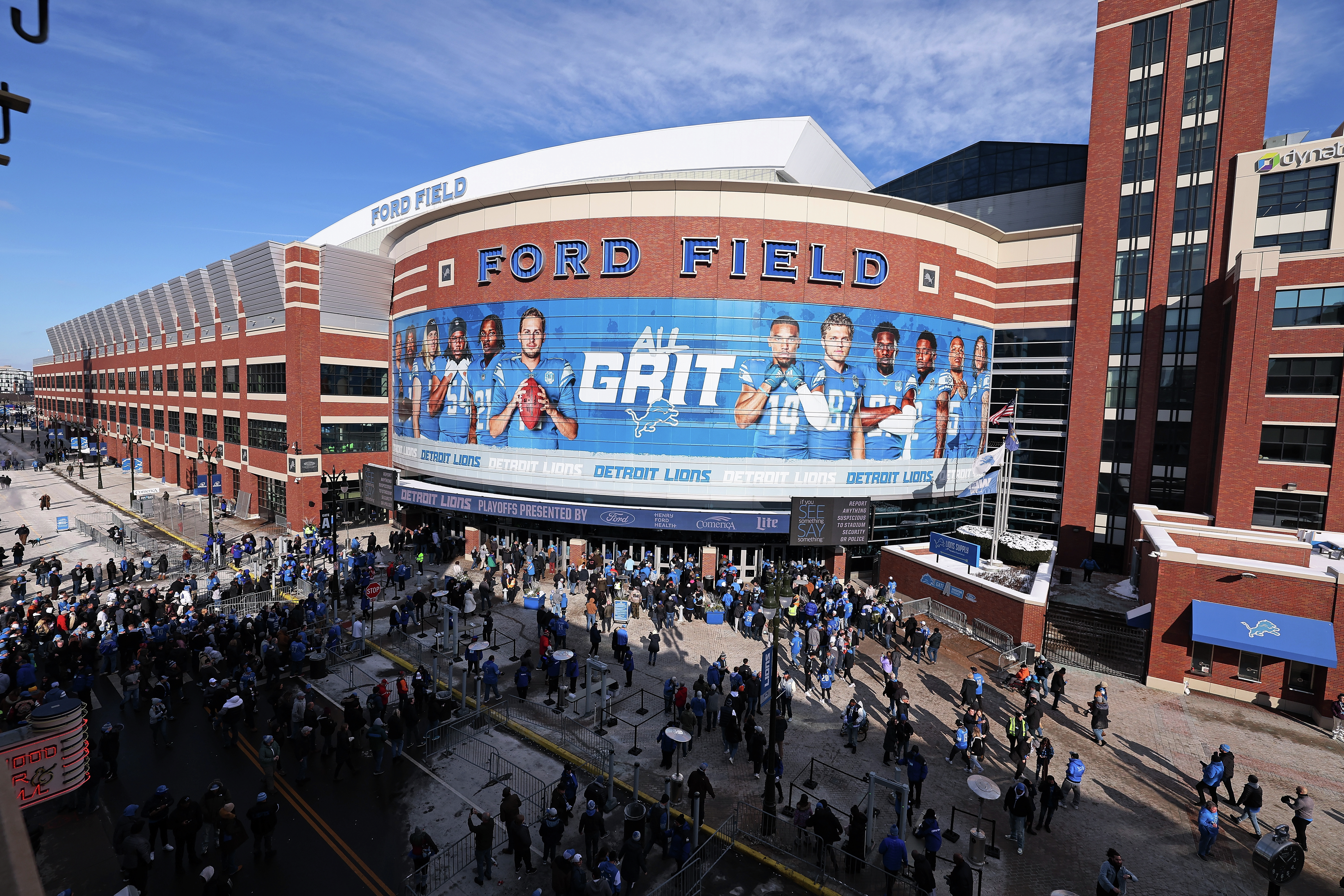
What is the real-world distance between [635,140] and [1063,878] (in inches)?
2071

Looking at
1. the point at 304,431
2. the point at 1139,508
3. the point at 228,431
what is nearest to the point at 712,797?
the point at 1139,508

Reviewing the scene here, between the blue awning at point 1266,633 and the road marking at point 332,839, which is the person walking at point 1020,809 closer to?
the blue awning at point 1266,633

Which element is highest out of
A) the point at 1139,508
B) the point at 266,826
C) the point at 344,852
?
the point at 1139,508

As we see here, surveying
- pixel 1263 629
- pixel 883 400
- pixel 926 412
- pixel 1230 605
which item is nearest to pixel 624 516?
pixel 883 400

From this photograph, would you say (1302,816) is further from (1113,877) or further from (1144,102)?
(1144,102)

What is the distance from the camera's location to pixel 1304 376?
28.4 meters

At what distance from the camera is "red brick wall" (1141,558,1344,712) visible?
1962 centimetres

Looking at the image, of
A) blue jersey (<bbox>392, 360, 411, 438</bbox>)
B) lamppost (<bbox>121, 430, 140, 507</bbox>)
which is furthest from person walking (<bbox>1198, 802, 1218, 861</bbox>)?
lamppost (<bbox>121, 430, 140, 507</bbox>)

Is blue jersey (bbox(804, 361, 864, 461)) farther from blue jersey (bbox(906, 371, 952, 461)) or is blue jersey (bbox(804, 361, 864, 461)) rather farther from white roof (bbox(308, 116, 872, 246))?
white roof (bbox(308, 116, 872, 246))

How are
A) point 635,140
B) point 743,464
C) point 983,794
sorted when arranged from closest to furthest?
point 983,794 < point 743,464 < point 635,140

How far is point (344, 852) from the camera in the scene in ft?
41.8

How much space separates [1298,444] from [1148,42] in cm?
2556

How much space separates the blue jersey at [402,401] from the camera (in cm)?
4038

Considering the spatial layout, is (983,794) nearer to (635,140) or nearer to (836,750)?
(836,750)
